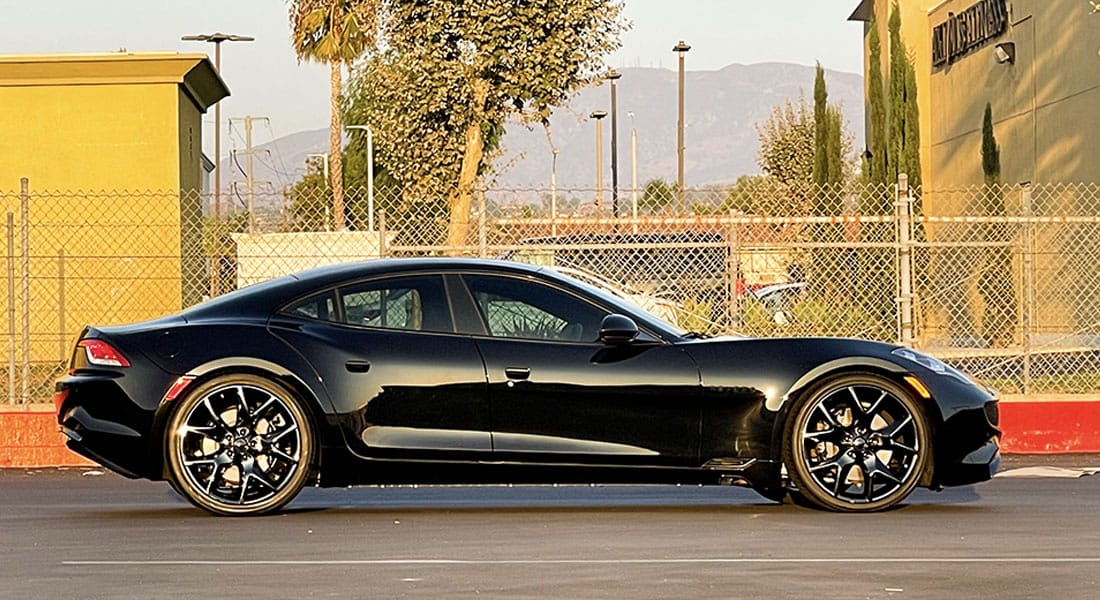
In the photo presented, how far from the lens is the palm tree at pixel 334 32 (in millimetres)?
52344

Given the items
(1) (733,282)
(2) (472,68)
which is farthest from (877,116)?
(1) (733,282)

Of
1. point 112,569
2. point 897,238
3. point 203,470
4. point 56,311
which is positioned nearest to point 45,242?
point 56,311

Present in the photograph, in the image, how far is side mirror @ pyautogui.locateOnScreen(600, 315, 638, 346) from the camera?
9.96 m

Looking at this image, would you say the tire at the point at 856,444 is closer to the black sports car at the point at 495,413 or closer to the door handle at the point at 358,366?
the black sports car at the point at 495,413

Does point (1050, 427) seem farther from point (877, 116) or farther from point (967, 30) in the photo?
point (877, 116)

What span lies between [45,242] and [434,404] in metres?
10.4

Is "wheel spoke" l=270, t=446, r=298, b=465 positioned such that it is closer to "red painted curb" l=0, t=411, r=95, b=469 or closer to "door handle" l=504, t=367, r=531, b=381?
"door handle" l=504, t=367, r=531, b=381

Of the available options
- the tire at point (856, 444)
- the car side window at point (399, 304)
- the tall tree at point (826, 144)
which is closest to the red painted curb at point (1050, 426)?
the tire at point (856, 444)

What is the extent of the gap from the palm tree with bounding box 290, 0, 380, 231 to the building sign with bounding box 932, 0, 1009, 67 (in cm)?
1686

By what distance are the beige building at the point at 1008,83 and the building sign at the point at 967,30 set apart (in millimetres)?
20

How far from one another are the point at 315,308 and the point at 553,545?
2207 mm

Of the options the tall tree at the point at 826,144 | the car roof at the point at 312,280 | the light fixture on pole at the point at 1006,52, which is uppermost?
the light fixture on pole at the point at 1006,52

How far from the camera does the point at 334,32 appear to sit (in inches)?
2063

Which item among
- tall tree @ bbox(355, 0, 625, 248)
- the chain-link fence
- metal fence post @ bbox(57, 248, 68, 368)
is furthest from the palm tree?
metal fence post @ bbox(57, 248, 68, 368)
